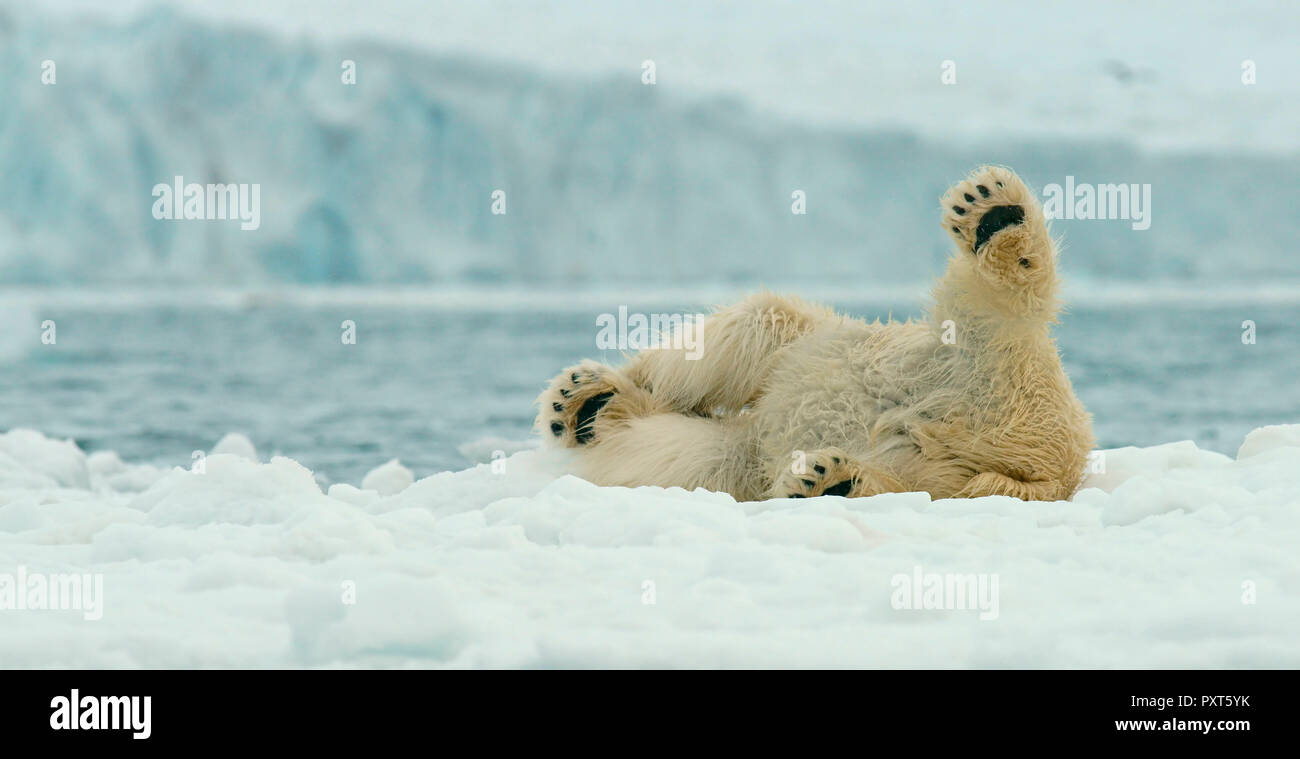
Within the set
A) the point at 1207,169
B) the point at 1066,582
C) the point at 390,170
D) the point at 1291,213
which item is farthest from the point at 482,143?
the point at 1066,582

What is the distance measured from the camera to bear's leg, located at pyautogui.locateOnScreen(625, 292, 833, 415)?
4.66 m

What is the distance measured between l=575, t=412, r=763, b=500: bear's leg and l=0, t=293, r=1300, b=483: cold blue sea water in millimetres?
652

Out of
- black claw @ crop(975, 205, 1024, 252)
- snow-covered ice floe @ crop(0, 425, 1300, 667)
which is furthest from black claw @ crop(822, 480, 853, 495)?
black claw @ crop(975, 205, 1024, 252)

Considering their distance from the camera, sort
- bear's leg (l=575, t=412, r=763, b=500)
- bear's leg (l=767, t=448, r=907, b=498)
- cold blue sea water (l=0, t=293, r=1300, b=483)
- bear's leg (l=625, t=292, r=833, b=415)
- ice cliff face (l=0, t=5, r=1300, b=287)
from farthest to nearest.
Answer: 1. ice cliff face (l=0, t=5, r=1300, b=287)
2. cold blue sea water (l=0, t=293, r=1300, b=483)
3. bear's leg (l=625, t=292, r=833, b=415)
4. bear's leg (l=575, t=412, r=763, b=500)
5. bear's leg (l=767, t=448, r=907, b=498)

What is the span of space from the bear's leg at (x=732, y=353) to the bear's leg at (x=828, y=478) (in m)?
0.90

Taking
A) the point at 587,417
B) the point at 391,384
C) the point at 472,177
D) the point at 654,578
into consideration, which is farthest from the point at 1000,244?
the point at 472,177

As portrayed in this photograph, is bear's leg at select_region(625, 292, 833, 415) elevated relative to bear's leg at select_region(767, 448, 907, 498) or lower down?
elevated

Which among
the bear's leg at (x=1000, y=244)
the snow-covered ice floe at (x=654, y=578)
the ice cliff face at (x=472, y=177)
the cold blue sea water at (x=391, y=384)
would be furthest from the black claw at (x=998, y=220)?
the ice cliff face at (x=472, y=177)

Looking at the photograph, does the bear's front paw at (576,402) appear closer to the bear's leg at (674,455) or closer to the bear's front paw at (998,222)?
the bear's leg at (674,455)

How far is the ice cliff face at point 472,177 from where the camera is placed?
1080 inches

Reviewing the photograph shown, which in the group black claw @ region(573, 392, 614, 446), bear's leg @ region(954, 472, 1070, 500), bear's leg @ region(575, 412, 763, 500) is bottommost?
bear's leg @ region(954, 472, 1070, 500)

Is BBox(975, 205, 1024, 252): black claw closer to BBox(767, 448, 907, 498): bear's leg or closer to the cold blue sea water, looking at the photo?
BBox(767, 448, 907, 498): bear's leg

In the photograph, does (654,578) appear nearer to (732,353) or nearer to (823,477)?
(823,477)

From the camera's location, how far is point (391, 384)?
36.2ft
